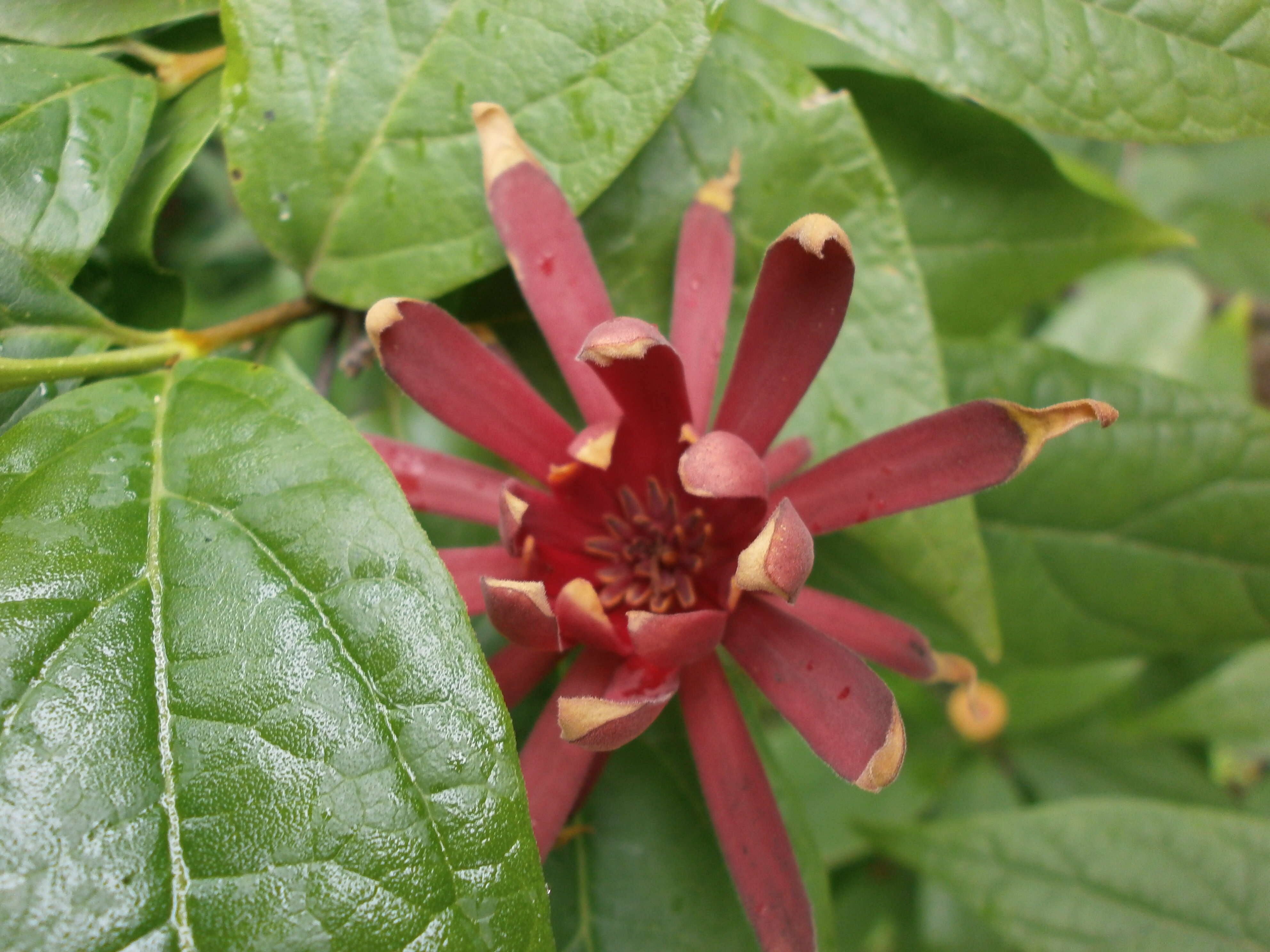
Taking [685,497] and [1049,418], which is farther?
[685,497]

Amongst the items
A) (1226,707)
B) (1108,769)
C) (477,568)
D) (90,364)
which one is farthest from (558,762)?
(1226,707)

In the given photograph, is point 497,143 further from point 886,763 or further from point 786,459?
point 886,763

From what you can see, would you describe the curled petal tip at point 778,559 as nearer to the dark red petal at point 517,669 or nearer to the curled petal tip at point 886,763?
the curled petal tip at point 886,763

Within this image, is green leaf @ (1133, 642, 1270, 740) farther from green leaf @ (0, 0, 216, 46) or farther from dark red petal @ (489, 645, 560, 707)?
green leaf @ (0, 0, 216, 46)

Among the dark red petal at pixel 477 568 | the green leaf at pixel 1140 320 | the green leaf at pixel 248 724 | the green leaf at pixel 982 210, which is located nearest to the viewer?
→ the green leaf at pixel 248 724

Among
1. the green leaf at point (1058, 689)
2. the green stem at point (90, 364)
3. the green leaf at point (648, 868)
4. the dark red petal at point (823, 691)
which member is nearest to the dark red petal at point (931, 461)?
the dark red petal at point (823, 691)
